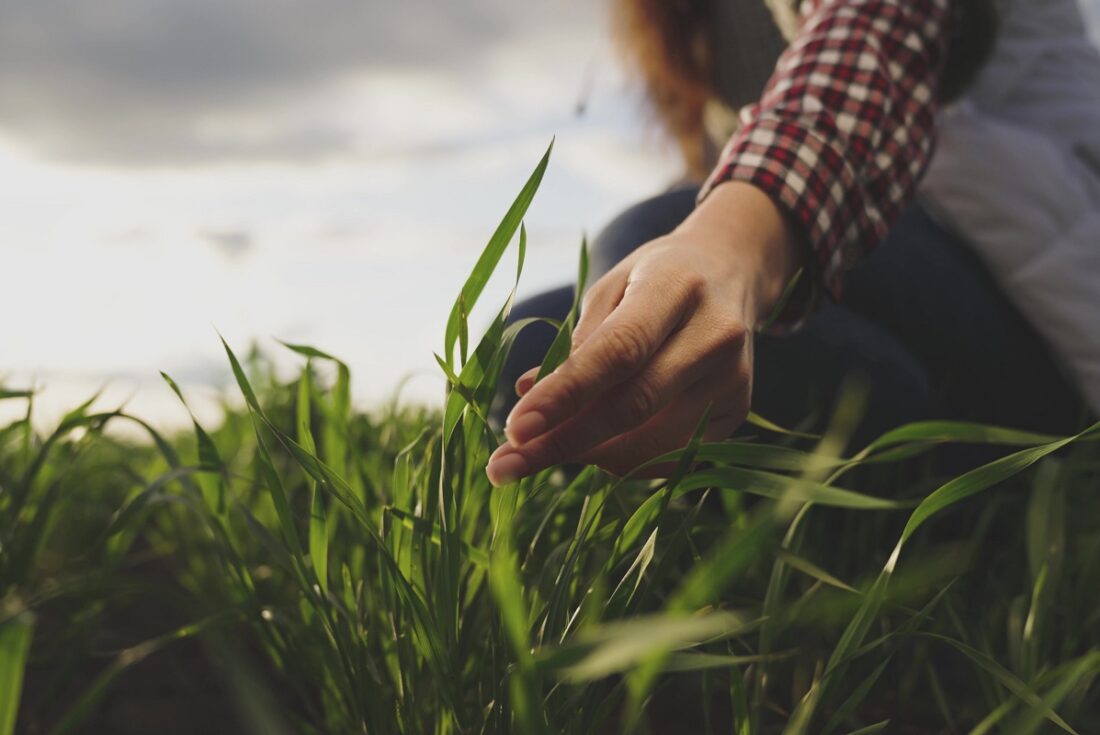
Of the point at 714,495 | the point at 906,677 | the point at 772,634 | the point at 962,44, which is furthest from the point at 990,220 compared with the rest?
the point at 772,634

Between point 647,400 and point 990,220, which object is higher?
point 647,400

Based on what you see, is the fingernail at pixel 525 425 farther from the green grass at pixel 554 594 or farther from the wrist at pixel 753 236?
the wrist at pixel 753 236

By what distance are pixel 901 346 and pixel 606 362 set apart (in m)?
0.88

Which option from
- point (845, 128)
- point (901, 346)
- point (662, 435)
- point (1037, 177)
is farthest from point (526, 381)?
point (1037, 177)

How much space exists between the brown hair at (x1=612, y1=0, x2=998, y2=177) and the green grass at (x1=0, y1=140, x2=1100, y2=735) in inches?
35.5

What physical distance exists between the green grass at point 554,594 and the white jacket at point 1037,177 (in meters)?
0.20

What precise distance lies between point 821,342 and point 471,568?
2.07 ft

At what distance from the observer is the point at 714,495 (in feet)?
4.38

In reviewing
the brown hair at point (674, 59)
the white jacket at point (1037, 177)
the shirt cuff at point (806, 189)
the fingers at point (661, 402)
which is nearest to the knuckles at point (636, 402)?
the fingers at point (661, 402)

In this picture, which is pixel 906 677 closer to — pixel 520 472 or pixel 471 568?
pixel 471 568

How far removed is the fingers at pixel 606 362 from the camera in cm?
53

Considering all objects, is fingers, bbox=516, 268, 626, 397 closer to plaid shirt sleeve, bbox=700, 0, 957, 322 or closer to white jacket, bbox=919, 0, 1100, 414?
plaid shirt sleeve, bbox=700, 0, 957, 322

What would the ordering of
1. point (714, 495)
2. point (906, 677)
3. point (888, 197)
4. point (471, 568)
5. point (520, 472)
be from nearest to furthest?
1. point (520, 472)
2. point (471, 568)
3. point (906, 677)
4. point (888, 197)
5. point (714, 495)

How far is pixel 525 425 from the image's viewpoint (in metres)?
0.53
